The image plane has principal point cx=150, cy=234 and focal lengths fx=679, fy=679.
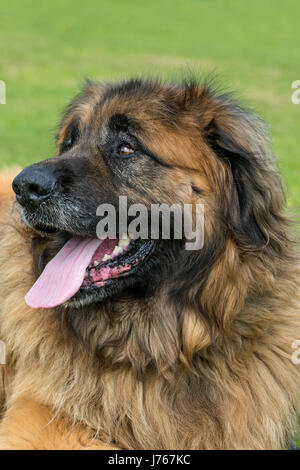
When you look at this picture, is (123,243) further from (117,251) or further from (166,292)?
(166,292)

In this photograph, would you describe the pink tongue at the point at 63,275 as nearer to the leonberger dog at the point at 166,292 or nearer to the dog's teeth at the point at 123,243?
the leonberger dog at the point at 166,292

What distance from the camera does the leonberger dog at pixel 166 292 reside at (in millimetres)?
3453

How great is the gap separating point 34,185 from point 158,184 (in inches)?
24.6

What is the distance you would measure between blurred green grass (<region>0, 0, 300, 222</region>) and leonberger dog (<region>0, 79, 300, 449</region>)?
0.72 metres

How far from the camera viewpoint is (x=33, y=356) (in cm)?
382

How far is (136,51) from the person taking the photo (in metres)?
24.0

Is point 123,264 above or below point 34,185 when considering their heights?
below

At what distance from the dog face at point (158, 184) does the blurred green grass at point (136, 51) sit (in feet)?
2.05

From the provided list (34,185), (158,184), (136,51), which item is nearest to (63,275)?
(34,185)

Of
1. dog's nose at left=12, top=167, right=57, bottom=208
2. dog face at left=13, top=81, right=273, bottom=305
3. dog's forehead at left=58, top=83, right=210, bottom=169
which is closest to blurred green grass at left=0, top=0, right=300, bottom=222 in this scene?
dog's forehead at left=58, top=83, right=210, bottom=169

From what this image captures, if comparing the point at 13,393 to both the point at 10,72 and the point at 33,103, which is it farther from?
the point at 10,72

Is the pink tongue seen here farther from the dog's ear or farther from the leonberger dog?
the dog's ear

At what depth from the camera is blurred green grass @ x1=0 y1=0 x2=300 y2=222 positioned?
12927 millimetres

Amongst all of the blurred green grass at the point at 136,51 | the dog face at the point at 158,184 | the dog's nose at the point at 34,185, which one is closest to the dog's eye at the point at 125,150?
the dog face at the point at 158,184
